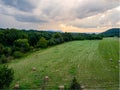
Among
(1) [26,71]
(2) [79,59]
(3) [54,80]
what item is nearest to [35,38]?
(2) [79,59]

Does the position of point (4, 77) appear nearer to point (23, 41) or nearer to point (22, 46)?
point (22, 46)

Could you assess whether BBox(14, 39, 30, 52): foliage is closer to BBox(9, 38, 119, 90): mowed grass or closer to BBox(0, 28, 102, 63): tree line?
BBox(0, 28, 102, 63): tree line

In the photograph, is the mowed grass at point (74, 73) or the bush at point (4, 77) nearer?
the bush at point (4, 77)

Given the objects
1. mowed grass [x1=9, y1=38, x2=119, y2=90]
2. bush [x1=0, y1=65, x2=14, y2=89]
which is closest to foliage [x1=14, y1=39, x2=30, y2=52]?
mowed grass [x1=9, y1=38, x2=119, y2=90]

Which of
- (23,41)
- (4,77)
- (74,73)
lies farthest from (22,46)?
(4,77)

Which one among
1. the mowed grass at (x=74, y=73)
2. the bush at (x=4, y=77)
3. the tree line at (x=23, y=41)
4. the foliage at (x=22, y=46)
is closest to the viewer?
the bush at (x=4, y=77)

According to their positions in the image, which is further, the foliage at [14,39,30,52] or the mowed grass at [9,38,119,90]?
the foliage at [14,39,30,52]

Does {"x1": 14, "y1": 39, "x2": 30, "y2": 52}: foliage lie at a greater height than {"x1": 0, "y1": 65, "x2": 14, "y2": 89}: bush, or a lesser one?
lesser

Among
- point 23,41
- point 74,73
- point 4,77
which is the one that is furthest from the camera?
point 23,41

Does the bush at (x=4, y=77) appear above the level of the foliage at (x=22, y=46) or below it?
above

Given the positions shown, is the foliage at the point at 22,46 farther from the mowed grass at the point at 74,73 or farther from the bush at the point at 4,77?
the bush at the point at 4,77

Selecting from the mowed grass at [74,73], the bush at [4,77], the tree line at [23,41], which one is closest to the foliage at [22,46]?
the tree line at [23,41]
